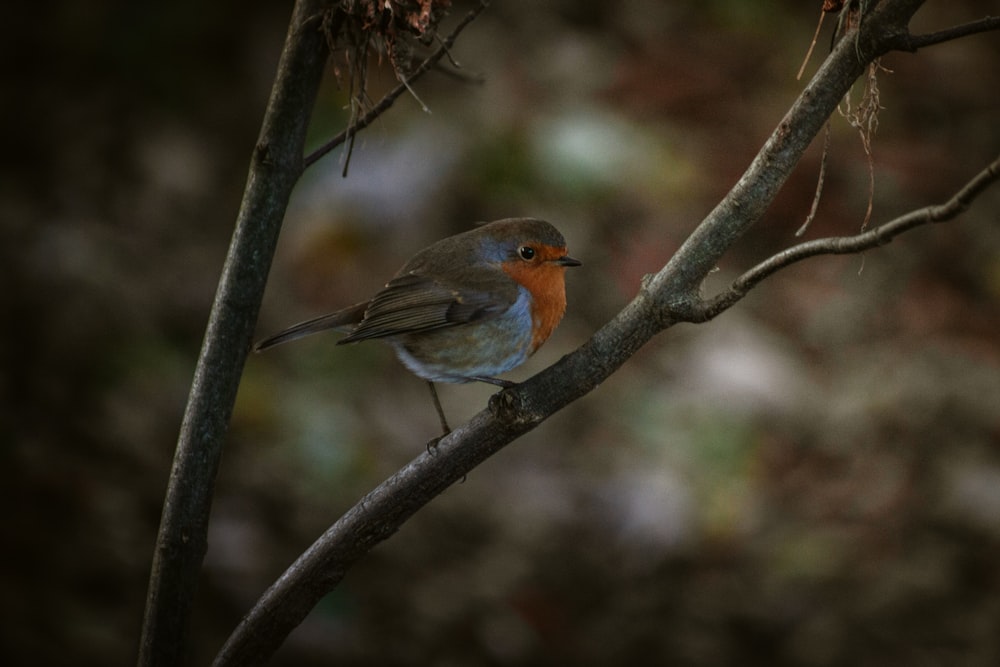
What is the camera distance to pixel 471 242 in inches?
98.0

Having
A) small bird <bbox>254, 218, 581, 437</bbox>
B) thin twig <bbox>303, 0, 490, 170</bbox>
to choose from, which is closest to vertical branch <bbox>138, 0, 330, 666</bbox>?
thin twig <bbox>303, 0, 490, 170</bbox>

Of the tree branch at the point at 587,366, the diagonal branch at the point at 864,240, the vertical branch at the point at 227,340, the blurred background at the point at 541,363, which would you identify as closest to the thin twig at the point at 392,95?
the vertical branch at the point at 227,340

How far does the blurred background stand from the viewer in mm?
3523

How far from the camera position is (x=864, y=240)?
123cm

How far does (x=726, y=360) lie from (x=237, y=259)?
309cm

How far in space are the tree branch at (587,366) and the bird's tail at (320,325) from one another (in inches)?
26.9

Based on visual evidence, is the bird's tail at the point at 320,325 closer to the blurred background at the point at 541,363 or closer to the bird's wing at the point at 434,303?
the bird's wing at the point at 434,303

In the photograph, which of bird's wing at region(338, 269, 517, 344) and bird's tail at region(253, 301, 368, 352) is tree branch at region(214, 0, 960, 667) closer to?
bird's tail at region(253, 301, 368, 352)

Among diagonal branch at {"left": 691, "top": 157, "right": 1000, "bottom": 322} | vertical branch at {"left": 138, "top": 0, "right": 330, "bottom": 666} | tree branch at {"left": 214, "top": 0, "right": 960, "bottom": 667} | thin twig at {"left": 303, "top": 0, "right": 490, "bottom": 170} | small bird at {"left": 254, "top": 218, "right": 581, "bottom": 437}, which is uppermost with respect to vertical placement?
small bird at {"left": 254, "top": 218, "right": 581, "bottom": 437}

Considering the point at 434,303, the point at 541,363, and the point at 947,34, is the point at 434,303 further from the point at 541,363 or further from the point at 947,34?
the point at 541,363

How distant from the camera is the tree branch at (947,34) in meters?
1.27

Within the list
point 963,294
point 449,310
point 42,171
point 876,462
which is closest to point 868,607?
point 876,462

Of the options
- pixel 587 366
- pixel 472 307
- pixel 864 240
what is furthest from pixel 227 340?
pixel 864 240

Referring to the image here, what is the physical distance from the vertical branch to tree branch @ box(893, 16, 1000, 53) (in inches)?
34.6
